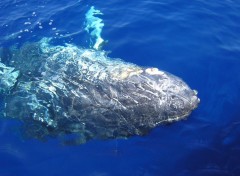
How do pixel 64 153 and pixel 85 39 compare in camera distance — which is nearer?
pixel 64 153

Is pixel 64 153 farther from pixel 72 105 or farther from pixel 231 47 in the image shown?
pixel 231 47

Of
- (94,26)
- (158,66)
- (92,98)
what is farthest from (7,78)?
(158,66)

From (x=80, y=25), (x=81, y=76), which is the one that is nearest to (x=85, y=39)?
(x=80, y=25)

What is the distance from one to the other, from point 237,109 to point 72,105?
17.1 ft

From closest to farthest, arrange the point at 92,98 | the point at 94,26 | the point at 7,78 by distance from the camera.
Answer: the point at 92,98, the point at 7,78, the point at 94,26

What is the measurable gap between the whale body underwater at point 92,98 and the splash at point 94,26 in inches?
74.9

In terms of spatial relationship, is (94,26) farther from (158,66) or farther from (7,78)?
(7,78)

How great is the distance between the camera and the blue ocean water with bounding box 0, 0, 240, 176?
933 cm

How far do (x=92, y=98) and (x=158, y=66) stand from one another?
3.40 meters

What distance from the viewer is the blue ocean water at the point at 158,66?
9.33 meters

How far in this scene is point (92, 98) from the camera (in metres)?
9.71

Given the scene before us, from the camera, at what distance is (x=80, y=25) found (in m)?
14.8

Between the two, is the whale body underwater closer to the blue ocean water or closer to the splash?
the blue ocean water

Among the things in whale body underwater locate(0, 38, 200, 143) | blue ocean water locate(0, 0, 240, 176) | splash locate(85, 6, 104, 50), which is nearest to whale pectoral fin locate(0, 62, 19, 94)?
whale body underwater locate(0, 38, 200, 143)
